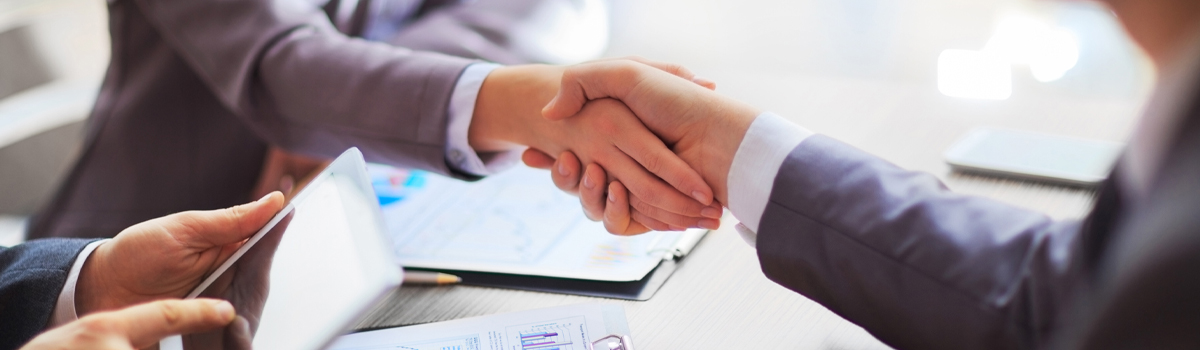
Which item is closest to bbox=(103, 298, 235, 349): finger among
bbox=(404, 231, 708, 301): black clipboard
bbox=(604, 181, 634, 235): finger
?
bbox=(404, 231, 708, 301): black clipboard

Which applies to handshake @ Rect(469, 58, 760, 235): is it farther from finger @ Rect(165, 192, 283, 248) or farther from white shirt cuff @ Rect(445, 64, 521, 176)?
finger @ Rect(165, 192, 283, 248)

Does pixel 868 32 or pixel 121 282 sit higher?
pixel 121 282

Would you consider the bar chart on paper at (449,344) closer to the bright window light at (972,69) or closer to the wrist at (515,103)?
the wrist at (515,103)

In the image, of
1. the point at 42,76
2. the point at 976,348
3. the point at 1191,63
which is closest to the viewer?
the point at 1191,63

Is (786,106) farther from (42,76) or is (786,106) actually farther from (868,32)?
(42,76)

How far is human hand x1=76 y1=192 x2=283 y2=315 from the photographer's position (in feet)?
2.15

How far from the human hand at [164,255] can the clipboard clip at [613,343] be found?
29 centimetres

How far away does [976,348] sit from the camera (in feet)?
1.69

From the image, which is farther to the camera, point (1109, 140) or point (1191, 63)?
point (1109, 140)

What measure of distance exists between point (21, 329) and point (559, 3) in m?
0.80

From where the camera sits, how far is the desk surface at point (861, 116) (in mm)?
666

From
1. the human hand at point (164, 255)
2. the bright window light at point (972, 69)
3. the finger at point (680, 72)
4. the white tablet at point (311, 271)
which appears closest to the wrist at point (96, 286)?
the human hand at point (164, 255)

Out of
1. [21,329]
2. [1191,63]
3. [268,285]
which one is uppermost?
[1191,63]

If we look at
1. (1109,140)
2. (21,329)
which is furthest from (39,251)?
A: (1109,140)
